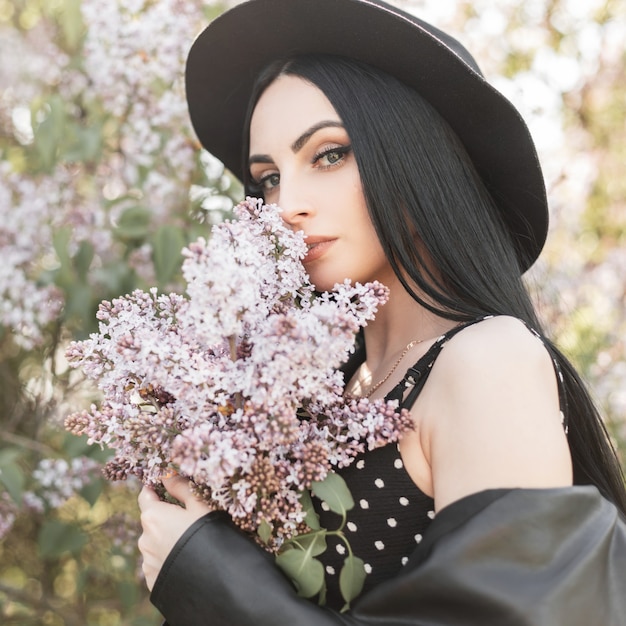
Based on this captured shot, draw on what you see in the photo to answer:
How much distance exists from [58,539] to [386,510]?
46.3 inches

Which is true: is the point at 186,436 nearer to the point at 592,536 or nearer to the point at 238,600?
the point at 238,600

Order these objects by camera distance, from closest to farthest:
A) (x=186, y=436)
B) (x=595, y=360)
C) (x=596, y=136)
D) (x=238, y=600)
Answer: (x=186, y=436) < (x=238, y=600) < (x=595, y=360) < (x=596, y=136)

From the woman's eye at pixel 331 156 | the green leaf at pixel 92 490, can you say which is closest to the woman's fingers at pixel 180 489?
the woman's eye at pixel 331 156

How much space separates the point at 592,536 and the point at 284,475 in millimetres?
418

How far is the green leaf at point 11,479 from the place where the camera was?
1685mm

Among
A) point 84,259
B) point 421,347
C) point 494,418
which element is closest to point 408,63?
point 421,347

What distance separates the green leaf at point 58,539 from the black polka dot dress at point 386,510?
103 centimetres

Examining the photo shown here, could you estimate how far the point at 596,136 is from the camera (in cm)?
461

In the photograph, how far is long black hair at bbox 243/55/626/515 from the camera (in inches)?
52.9

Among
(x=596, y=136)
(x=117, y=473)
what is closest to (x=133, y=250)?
(x=117, y=473)

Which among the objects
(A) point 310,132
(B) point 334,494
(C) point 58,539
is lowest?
(C) point 58,539

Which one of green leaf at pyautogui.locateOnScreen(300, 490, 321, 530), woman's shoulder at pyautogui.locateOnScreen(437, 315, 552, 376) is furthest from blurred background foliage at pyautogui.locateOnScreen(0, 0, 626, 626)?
green leaf at pyautogui.locateOnScreen(300, 490, 321, 530)

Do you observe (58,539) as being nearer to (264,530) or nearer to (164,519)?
(164,519)

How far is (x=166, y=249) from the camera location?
1.93 metres
